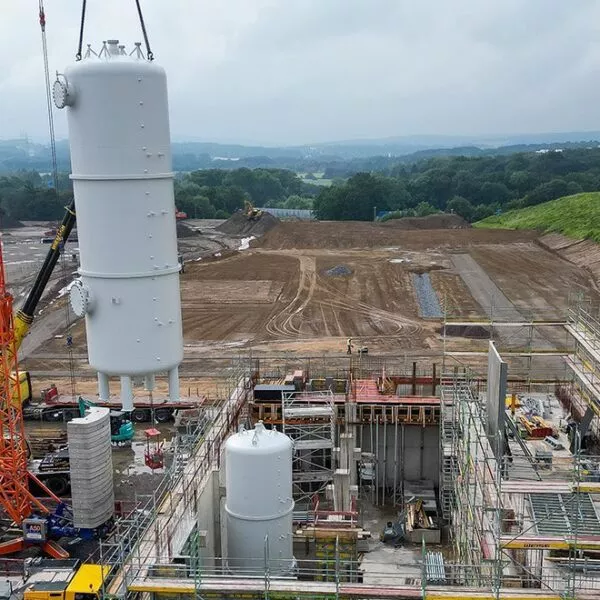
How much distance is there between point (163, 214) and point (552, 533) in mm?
10123

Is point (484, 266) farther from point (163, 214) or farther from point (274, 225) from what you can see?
point (163, 214)

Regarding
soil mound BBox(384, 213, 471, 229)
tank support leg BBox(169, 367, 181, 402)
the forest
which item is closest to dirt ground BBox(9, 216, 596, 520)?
Answer: soil mound BBox(384, 213, 471, 229)

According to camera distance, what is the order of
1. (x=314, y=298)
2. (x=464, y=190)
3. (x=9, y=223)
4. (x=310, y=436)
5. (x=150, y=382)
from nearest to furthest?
(x=150, y=382), (x=310, y=436), (x=314, y=298), (x=9, y=223), (x=464, y=190)

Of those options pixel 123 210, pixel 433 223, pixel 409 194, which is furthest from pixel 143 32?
pixel 409 194

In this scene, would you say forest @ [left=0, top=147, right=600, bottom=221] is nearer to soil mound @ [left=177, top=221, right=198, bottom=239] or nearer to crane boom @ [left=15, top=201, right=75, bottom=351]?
soil mound @ [left=177, top=221, right=198, bottom=239]

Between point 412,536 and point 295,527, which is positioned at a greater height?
point 295,527

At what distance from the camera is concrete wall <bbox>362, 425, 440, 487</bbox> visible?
25.2 m

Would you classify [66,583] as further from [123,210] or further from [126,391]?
[123,210]

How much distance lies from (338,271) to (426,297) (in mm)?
10892

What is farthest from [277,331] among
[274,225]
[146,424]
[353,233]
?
[274,225]

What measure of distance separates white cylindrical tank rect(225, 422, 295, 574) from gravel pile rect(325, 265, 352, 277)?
44546 mm

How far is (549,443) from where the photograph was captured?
74.9 feet

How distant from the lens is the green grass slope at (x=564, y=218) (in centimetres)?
6888

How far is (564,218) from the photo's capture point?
76438 mm
